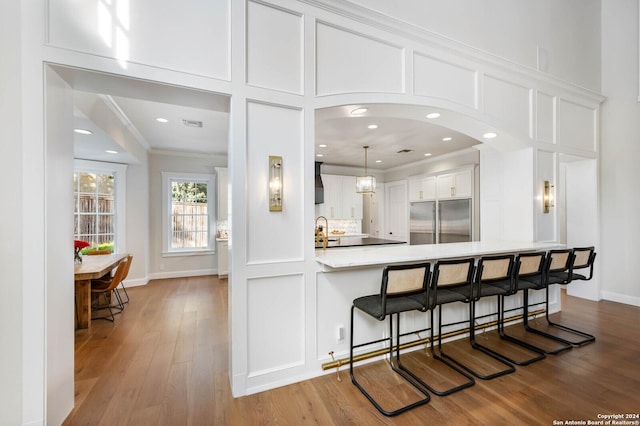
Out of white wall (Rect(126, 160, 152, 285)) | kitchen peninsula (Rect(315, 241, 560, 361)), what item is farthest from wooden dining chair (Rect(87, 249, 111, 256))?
kitchen peninsula (Rect(315, 241, 560, 361))

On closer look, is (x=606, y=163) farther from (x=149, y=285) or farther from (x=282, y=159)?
(x=149, y=285)

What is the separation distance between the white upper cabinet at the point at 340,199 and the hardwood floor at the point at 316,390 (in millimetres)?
4564

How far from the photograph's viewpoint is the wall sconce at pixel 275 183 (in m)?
2.20

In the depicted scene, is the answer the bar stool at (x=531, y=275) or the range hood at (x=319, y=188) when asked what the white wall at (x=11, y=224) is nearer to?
the bar stool at (x=531, y=275)

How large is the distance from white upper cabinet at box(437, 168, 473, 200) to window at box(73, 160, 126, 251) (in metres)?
6.83

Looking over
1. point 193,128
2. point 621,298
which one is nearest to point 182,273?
point 193,128

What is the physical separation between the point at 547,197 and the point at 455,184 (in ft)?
8.28

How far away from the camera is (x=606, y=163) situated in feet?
13.9

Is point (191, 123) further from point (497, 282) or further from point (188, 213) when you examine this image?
point (497, 282)

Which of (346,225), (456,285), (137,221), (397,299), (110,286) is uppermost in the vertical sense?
(137,221)

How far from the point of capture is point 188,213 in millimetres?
6207

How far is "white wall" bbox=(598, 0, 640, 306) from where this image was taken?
3986 millimetres

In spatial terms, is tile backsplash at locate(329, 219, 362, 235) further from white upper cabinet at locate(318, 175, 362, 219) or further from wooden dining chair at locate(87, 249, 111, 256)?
wooden dining chair at locate(87, 249, 111, 256)

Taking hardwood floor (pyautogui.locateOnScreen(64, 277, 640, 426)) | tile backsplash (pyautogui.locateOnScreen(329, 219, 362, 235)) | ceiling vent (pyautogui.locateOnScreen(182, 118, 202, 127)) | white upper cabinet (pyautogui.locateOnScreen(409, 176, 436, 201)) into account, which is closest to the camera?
hardwood floor (pyautogui.locateOnScreen(64, 277, 640, 426))
